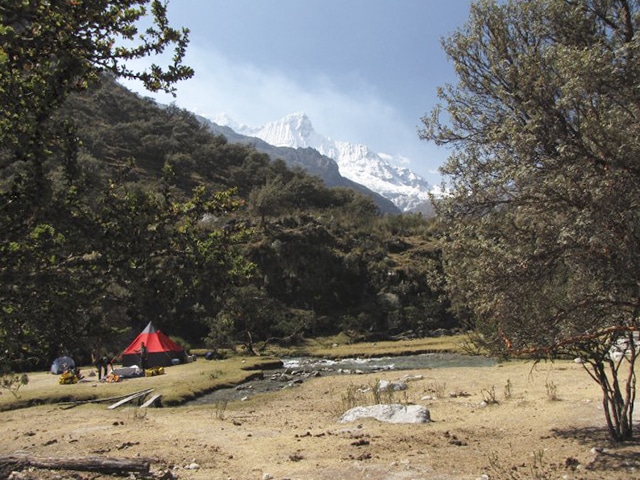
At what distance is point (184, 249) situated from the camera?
8.32m

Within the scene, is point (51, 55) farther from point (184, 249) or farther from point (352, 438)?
point (352, 438)

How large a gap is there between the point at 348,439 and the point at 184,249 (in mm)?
6922

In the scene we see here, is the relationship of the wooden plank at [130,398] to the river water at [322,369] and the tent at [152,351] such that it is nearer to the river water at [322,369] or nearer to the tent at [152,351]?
the river water at [322,369]

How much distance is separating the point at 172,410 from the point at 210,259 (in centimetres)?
1335

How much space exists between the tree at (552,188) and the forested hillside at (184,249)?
2.69 metres

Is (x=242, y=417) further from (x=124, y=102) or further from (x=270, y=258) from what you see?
(x=124, y=102)

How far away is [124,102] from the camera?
136m

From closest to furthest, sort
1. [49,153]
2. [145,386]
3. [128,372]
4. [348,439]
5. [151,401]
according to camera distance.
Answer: [49,153], [348,439], [151,401], [145,386], [128,372]

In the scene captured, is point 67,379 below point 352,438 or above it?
above

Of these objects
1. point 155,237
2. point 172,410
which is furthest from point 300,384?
point 155,237

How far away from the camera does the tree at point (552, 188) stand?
285 inches

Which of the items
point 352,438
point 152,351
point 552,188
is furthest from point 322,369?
point 552,188

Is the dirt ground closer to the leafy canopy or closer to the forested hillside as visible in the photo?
the forested hillside

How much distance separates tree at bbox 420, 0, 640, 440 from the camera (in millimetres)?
7227
